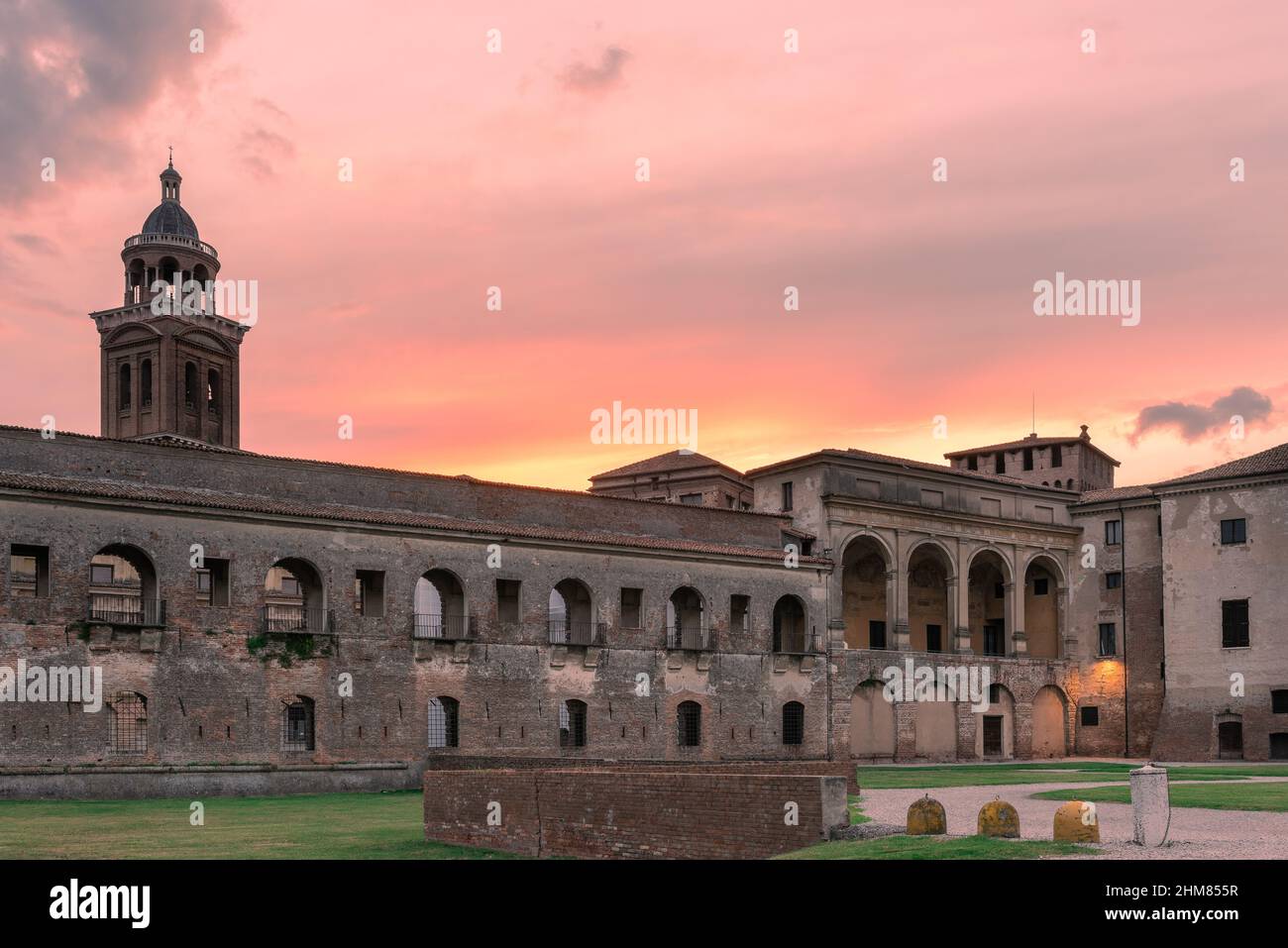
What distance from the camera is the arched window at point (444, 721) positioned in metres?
42.3

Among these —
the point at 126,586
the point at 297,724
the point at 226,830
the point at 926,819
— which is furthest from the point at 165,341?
the point at 926,819

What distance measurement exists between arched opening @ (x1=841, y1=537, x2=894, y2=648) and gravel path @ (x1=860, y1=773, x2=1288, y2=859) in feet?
86.6

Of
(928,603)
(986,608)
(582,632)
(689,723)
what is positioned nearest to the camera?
(582,632)

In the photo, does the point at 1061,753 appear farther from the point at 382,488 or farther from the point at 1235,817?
the point at 1235,817

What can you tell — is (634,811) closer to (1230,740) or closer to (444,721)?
(444,721)

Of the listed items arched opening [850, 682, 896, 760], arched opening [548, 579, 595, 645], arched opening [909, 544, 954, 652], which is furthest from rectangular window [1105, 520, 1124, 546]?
arched opening [548, 579, 595, 645]

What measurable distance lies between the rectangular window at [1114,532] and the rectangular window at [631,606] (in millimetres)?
24565

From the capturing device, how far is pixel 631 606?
47750 millimetres

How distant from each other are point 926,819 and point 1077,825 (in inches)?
98.1

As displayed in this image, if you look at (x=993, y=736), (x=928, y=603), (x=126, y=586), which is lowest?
(x=993, y=736)

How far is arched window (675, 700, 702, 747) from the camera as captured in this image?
47531 millimetres

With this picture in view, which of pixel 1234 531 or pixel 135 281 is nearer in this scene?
pixel 1234 531

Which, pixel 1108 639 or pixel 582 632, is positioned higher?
pixel 582 632
